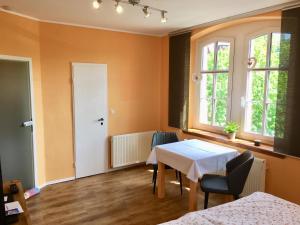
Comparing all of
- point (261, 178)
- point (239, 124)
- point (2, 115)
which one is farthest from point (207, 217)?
point (2, 115)

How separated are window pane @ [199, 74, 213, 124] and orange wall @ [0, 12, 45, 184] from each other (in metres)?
2.65

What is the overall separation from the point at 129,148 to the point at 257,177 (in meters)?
2.27

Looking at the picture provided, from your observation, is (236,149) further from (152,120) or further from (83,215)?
(83,215)

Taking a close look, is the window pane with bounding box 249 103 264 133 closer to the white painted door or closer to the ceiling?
the ceiling

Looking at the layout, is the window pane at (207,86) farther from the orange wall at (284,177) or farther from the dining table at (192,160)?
the orange wall at (284,177)

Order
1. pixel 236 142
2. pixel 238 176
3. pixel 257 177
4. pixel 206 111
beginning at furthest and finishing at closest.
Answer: pixel 206 111 < pixel 236 142 < pixel 257 177 < pixel 238 176

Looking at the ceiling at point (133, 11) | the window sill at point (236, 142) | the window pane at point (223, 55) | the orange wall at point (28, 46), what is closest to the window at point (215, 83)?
the window pane at point (223, 55)

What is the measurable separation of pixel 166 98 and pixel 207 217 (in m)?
3.26

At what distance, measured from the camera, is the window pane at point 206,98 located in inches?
165

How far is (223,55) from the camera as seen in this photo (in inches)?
154

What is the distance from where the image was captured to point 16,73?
338 centimetres

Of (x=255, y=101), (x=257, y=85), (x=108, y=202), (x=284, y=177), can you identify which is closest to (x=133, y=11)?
(x=257, y=85)

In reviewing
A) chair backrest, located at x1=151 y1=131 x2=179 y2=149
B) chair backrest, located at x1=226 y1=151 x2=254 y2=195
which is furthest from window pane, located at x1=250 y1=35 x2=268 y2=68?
chair backrest, located at x1=151 y1=131 x2=179 y2=149

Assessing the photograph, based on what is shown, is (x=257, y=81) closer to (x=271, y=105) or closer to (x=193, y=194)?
(x=271, y=105)
